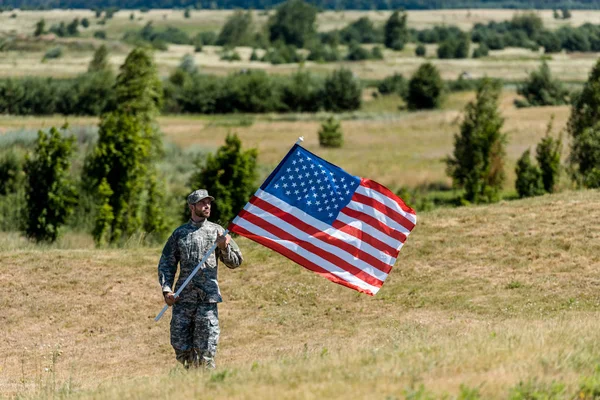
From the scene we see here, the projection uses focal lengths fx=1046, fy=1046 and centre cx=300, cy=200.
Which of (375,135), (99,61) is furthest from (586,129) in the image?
(99,61)

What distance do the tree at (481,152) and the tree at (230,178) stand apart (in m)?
9.17

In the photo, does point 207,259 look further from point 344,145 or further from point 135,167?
point 344,145

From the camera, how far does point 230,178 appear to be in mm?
30750

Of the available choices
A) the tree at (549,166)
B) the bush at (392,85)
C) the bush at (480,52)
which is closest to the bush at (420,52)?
the bush at (480,52)

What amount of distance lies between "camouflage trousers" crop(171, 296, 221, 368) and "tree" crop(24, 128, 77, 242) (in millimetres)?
18207

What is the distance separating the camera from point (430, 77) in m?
92.9

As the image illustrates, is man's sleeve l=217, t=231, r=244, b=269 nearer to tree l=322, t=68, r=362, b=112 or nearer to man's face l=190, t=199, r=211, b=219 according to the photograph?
man's face l=190, t=199, r=211, b=219

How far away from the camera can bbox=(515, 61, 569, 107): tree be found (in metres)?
90.6

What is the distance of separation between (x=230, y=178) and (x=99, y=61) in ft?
223

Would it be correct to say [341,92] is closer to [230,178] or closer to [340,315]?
[230,178]

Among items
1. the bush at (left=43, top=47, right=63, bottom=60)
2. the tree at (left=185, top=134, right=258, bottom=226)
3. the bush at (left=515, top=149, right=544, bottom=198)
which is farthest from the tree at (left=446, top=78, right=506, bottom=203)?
the bush at (left=43, top=47, right=63, bottom=60)

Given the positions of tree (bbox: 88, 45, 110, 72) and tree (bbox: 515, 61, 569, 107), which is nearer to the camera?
tree (bbox: 515, 61, 569, 107)

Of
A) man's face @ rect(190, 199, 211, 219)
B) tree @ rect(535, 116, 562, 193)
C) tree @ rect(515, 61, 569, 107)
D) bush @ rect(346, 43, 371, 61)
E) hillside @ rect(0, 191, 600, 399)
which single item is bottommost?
bush @ rect(346, 43, 371, 61)

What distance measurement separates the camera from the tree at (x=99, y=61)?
303 ft
